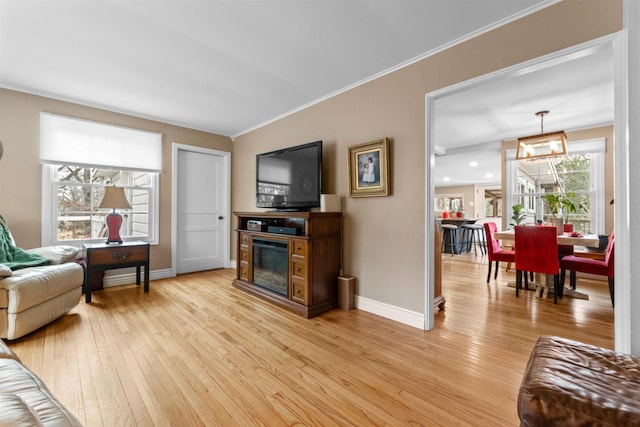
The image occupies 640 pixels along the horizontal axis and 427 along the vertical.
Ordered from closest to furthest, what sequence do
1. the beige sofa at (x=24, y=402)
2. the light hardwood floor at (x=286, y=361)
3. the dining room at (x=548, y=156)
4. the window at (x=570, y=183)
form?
the beige sofa at (x=24, y=402), the light hardwood floor at (x=286, y=361), the dining room at (x=548, y=156), the window at (x=570, y=183)

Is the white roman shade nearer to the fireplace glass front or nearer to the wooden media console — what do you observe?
the wooden media console

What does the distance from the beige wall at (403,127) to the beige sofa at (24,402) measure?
2389 millimetres

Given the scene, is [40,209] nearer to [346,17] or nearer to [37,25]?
[37,25]

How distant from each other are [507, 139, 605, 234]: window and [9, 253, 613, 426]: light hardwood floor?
1986 mm

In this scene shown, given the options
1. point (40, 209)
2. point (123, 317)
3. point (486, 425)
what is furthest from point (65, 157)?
point (486, 425)

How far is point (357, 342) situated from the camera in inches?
87.2

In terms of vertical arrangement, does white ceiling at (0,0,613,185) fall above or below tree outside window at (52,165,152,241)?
above

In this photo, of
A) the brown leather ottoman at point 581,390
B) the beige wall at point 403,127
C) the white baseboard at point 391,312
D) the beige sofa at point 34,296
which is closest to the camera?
the brown leather ottoman at point 581,390

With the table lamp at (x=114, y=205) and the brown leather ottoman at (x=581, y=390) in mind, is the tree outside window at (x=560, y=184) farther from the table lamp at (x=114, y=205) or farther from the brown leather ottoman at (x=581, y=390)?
the table lamp at (x=114, y=205)

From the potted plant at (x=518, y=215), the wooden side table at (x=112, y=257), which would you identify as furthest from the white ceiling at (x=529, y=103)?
the wooden side table at (x=112, y=257)

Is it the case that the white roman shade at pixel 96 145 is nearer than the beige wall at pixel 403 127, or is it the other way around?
the beige wall at pixel 403 127

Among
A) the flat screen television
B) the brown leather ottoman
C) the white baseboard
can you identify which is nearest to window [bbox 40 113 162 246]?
the flat screen television

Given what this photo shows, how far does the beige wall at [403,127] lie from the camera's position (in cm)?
184

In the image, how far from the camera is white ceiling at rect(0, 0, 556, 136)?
6.32ft
